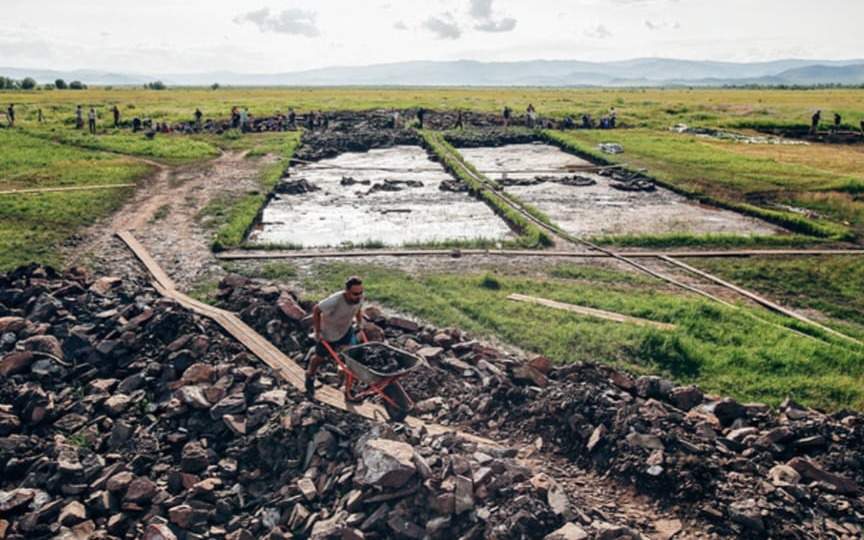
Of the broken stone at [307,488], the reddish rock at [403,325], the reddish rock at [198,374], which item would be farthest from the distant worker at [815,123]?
the broken stone at [307,488]

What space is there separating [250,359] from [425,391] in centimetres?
262

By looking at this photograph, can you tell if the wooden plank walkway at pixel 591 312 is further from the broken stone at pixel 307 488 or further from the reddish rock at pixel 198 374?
the broken stone at pixel 307 488

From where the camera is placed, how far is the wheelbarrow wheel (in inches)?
316

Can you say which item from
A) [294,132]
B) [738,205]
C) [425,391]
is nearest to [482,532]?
[425,391]

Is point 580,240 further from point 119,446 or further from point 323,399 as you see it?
point 119,446

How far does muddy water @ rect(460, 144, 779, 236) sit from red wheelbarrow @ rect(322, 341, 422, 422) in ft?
38.8

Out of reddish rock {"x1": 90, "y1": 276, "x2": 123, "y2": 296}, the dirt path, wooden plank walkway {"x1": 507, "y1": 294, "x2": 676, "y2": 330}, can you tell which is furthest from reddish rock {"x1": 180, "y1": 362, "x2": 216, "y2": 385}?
wooden plank walkway {"x1": 507, "y1": 294, "x2": 676, "y2": 330}

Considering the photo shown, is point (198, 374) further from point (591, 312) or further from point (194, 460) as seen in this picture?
point (591, 312)

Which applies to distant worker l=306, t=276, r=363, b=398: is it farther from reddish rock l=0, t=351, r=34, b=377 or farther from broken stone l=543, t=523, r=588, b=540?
reddish rock l=0, t=351, r=34, b=377

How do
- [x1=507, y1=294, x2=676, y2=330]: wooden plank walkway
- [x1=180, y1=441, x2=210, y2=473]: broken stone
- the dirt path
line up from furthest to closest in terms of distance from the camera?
the dirt path < [x1=507, y1=294, x2=676, y2=330]: wooden plank walkway < [x1=180, y1=441, x2=210, y2=473]: broken stone

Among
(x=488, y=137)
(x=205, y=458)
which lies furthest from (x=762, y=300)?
(x=488, y=137)

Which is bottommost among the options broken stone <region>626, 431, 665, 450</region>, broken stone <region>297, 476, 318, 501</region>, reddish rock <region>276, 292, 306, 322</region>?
broken stone <region>297, 476, 318, 501</region>

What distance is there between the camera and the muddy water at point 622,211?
1978cm

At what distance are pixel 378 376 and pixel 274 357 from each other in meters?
2.55
